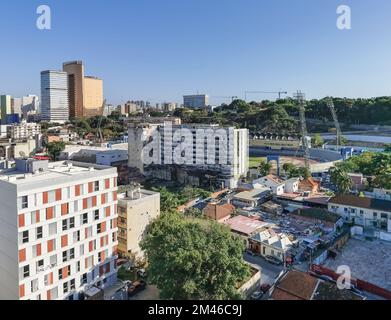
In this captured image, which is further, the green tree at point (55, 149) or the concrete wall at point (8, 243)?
the green tree at point (55, 149)

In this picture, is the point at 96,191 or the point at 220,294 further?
the point at 96,191

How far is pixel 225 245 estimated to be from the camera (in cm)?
1009

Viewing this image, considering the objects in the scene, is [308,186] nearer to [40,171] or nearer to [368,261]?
[368,261]

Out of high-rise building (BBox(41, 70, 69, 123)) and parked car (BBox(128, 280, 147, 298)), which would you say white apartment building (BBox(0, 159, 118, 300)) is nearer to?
parked car (BBox(128, 280, 147, 298))

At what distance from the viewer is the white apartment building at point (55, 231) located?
31.4 ft

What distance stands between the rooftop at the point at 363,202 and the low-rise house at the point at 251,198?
4243 millimetres

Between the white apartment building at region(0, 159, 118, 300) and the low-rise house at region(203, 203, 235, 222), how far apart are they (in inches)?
272

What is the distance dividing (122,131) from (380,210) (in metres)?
46.5

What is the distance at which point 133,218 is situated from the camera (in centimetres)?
1434
